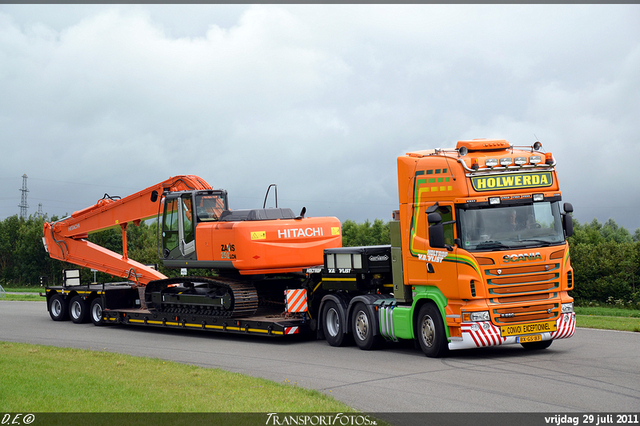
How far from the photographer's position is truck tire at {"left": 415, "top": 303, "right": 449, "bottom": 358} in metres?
13.3

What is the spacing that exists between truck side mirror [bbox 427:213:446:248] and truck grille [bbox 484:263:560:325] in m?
0.99

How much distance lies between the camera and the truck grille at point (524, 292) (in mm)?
12773

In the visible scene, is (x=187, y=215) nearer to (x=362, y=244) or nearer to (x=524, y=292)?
(x=524, y=292)

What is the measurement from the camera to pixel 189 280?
19469mm

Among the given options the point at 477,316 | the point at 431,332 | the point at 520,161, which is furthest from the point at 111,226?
the point at 520,161

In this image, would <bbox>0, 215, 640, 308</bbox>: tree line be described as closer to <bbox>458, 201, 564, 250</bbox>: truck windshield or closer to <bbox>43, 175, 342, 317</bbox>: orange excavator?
<bbox>43, 175, 342, 317</bbox>: orange excavator

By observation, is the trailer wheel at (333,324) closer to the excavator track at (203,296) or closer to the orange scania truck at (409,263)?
the orange scania truck at (409,263)

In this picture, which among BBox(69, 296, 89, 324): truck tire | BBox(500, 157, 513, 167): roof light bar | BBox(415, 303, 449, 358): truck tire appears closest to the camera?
BBox(500, 157, 513, 167): roof light bar

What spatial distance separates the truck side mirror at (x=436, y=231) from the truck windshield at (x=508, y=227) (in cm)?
47

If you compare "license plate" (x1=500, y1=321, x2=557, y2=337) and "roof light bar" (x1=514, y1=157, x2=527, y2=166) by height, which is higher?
"roof light bar" (x1=514, y1=157, x2=527, y2=166)

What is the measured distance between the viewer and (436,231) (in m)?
12.7

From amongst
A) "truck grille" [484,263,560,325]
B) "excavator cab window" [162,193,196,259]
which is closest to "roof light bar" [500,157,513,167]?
"truck grille" [484,263,560,325]

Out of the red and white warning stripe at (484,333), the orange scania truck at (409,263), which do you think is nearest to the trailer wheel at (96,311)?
the orange scania truck at (409,263)

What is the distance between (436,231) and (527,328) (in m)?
2.55
